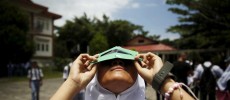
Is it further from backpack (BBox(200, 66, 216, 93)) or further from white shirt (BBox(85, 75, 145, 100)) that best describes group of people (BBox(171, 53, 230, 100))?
white shirt (BBox(85, 75, 145, 100))

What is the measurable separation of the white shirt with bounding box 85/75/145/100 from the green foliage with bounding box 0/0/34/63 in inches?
1119

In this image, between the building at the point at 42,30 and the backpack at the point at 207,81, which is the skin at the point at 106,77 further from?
the building at the point at 42,30

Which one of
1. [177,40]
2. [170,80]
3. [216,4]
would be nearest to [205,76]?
[170,80]

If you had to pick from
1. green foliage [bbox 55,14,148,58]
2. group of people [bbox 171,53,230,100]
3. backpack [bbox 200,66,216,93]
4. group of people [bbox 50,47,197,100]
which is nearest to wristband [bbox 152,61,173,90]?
group of people [bbox 50,47,197,100]

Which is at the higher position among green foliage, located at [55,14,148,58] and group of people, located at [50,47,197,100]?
group of people, located at [50,47,197,100]

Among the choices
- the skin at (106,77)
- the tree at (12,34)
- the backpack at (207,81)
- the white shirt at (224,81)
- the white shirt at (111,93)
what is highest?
the skin at (106,77)

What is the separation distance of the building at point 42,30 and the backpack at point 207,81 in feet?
104

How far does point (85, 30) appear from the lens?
52688 mm

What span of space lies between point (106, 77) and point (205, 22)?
87.9 ft

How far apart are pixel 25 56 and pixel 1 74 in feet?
7.46

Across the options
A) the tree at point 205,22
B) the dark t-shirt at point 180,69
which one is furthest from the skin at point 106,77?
the tree at point 205,22

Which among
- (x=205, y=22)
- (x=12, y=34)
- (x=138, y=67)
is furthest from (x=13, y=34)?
(x=138, y=67)

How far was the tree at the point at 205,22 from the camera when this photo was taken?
85.3 ft

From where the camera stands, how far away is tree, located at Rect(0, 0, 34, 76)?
1171 inches
